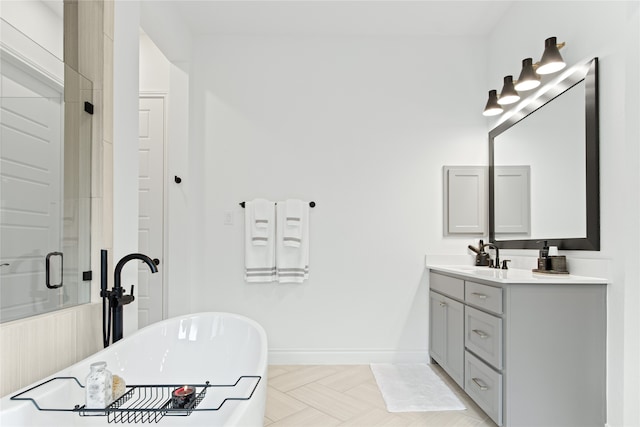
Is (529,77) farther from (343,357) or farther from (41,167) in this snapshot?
(41,167)

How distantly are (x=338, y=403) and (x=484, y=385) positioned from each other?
88 cm

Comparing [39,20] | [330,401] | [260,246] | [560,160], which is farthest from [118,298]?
[560,160]

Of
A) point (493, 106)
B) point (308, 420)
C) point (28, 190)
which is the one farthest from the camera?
point (493, 106)

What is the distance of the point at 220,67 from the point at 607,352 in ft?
10.5

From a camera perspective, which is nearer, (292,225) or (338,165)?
(292,225)

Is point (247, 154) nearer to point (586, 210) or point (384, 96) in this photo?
point (384, 96)

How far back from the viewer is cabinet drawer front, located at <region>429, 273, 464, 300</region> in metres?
2.53

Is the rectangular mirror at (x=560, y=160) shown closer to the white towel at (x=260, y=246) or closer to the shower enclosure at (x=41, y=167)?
the white towel at (x=260, y=246)

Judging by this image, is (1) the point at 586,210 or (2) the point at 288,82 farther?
(2) the point at 288,82

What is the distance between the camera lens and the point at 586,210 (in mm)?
2031

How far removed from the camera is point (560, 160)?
2.27m

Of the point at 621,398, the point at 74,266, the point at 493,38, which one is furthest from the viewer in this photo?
the point at 493,38

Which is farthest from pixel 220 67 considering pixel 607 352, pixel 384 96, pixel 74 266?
pixel 607 352

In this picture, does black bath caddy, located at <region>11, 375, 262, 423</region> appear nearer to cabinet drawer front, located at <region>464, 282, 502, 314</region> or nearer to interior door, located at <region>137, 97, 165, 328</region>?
cabinet drawer front, located at <region>464, 282, 502, 314</region>
